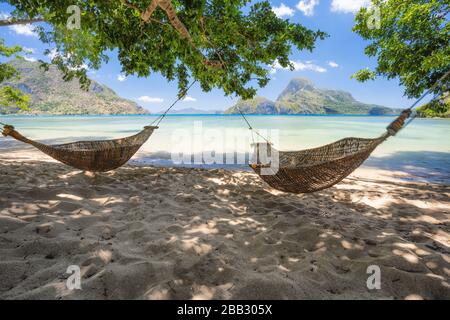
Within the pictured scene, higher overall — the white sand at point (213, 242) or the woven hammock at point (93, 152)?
the woven hammock at point (93, 152)

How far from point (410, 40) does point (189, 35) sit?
5.35 meters

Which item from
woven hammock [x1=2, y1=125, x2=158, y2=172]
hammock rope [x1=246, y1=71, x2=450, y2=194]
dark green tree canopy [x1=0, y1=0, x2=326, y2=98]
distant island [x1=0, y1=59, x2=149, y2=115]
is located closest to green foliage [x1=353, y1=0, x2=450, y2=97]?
dark green tree canopy [x1=0, y1=0, x2=326, y2=98]

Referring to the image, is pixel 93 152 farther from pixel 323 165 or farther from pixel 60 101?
pixel 60 101

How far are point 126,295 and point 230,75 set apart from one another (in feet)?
14.8

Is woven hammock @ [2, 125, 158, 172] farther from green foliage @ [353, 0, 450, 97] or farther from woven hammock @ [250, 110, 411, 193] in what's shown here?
green foliage @ [353, 0, 450, 97]

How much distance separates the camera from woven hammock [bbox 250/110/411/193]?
2.48 meters

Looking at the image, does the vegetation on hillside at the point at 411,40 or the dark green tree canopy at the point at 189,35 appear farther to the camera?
the vegetation on hillside at the point at 411,40

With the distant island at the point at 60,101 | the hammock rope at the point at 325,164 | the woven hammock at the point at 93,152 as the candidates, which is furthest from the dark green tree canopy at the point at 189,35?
the distant island at the point at 60,101

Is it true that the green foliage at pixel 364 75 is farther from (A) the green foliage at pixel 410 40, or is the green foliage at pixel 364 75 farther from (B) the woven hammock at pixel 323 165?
(B) the woven hammock at pixel 323 165

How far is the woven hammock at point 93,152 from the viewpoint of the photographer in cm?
311

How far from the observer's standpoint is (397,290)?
1469 millimetres

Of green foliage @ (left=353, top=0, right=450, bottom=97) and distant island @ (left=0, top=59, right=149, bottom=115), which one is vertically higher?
distant island @ (left=0, top=59, right=149, bottom=115)

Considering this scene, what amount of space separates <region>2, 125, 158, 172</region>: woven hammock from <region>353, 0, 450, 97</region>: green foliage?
6.21 metres

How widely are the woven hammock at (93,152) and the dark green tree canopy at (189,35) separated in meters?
1.44
